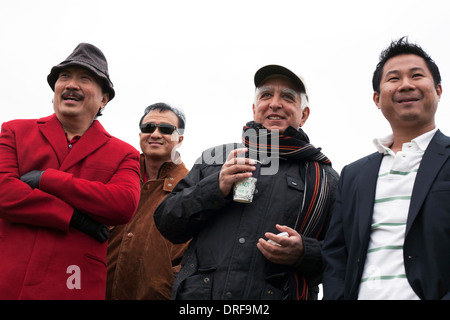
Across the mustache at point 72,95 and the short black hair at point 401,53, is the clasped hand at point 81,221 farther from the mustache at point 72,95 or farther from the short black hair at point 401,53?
the short black hair at point 401,53

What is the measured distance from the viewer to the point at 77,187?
3828 mm

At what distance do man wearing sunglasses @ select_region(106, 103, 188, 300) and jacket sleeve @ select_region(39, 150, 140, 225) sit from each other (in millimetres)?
997

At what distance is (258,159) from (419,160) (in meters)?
1.33

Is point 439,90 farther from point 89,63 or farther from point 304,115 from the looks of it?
point 89,63

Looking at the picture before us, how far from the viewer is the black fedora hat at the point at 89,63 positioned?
14.4 ft

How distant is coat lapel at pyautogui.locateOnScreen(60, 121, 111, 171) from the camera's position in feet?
13.5

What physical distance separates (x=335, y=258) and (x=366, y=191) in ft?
1.71

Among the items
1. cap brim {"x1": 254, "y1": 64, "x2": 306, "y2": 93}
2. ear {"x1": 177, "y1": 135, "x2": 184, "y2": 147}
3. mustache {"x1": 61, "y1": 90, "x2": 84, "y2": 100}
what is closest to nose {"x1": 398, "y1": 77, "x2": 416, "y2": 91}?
cap brim {"x1": 254, "y1": 64, "x2": 306, "y2": 93}

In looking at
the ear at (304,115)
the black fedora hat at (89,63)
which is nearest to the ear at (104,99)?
the black fedora hat at (89,63)

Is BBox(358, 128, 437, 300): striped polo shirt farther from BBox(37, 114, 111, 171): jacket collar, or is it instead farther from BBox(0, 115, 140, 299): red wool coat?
BBox(37, 114, 111, 171): jacket collar

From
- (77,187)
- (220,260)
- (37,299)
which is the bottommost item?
(37,299)

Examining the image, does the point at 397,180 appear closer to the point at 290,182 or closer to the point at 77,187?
the point at 290,182
